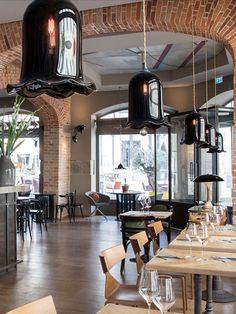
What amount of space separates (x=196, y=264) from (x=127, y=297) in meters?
0.65

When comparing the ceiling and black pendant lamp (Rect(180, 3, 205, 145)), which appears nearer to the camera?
black pendant lamp (Rect(180, 3, 205, 145))

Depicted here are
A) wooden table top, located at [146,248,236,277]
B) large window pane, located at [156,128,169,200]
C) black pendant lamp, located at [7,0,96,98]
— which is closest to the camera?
black pendant lamp, located at [7,0,96,98]

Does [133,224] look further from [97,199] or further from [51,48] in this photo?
[97,199]

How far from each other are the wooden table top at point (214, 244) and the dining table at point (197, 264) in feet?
0.33

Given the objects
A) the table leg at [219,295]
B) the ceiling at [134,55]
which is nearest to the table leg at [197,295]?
the table leg at [219,295]

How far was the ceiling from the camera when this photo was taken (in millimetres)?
6011

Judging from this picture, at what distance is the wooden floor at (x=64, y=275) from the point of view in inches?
172

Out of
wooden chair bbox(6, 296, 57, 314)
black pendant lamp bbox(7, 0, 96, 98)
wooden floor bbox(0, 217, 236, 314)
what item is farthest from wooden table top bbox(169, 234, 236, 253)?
black pendant lamp bbox(7, 0, 96, 98)

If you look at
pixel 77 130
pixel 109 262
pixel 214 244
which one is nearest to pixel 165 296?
pixel 109 262

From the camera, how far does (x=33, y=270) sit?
5762mm

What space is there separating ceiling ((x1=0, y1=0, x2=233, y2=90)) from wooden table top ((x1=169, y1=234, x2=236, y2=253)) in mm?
3544

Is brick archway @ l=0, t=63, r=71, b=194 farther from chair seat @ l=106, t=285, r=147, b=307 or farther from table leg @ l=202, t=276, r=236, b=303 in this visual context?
chair seat @ l=106, t=285, r=147, b=307

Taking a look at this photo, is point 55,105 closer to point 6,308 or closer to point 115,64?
point 115,64

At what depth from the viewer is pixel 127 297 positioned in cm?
309
